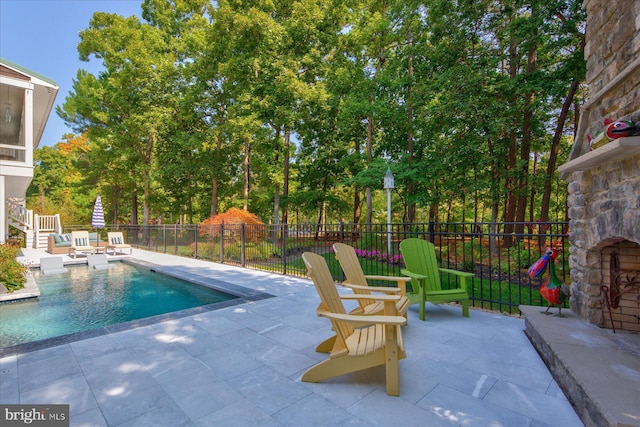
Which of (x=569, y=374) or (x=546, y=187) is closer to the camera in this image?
(x=569, y=374)

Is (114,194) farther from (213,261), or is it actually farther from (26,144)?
(213,261)

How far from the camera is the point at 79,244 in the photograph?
448 inches

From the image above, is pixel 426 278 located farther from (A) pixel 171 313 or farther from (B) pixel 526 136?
(B) pixel 526 136

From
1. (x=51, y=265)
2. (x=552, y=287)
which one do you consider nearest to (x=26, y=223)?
(x=51, y=265)

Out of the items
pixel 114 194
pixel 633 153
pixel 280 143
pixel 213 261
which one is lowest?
pixel 213 261

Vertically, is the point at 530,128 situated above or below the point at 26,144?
above

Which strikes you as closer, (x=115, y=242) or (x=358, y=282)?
(x=358, y=282)

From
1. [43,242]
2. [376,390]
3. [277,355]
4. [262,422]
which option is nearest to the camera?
[262,422]

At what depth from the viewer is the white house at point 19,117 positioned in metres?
8.66

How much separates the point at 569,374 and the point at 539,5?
355 inches

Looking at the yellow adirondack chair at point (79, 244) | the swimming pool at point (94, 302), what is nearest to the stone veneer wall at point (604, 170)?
the swimming pool at point (94, 302)

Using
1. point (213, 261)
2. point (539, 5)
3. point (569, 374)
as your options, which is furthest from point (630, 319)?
point (213, 261)

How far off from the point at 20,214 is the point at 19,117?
5.72 metres

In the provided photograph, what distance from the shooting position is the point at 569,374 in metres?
2.15
